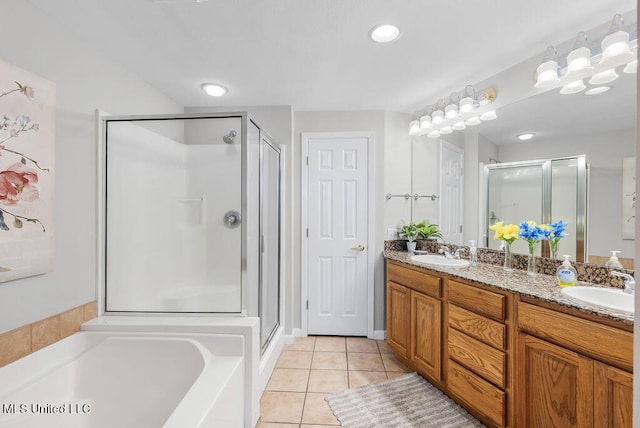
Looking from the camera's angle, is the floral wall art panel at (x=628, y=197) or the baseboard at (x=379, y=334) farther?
the baseboard at (x=379, y=334)

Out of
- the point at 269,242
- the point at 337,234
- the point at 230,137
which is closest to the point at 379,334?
the point at 337,234

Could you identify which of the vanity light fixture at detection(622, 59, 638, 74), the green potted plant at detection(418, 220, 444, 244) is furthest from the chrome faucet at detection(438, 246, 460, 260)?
the vanity light fixture at detection(622, 59, 638, 74)

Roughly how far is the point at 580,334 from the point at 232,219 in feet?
6.26

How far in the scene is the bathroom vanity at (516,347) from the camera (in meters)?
1.05

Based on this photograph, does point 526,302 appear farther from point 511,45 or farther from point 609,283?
point 511,45

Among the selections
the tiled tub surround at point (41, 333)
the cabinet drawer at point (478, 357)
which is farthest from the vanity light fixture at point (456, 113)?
the tiled tub surround at point (41, 333)

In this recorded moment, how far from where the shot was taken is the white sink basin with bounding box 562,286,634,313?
1.24m

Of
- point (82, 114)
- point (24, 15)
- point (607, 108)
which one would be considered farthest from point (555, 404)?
point (24, 15)

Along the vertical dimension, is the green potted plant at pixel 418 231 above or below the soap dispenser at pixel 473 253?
above

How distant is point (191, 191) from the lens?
2.05 metres

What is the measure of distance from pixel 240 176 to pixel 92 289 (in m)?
1.09

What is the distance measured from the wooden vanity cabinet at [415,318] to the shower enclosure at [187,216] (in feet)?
3.45

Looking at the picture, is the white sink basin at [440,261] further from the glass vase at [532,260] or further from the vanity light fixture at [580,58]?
the vanity light fixture at [580,58]

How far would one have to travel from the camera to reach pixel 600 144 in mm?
1484
